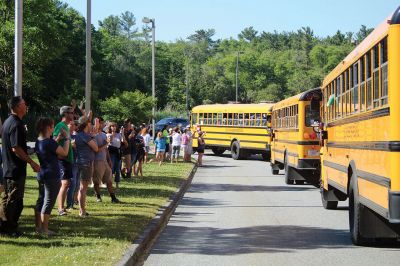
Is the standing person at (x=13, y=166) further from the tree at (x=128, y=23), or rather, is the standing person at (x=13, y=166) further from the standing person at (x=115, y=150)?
the tree at (x=128, y=23)

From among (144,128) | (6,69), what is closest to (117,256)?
(144,128)

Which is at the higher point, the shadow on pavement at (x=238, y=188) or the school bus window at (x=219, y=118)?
the school bus window at (x=219, y=118)

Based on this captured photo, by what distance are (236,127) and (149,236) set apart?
26.8 m

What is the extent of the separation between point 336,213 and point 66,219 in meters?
5.70

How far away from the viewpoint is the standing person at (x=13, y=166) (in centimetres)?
939

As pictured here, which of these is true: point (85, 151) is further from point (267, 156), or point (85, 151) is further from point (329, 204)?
point (267, 156)

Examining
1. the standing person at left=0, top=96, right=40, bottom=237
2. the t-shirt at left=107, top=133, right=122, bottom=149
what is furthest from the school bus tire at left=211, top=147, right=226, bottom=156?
the standing person at left=0, top=96, right=40, bottom=237

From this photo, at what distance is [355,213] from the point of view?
9539 mm

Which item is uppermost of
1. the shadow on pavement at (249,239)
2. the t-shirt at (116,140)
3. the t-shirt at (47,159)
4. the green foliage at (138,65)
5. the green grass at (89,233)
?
the green foliage at (138,65)

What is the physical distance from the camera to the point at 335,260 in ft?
29.3

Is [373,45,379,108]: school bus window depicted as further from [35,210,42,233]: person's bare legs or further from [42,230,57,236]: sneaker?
[35,210,42,233]: person's bare legs

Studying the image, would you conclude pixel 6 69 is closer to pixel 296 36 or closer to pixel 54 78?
pixel 54 78

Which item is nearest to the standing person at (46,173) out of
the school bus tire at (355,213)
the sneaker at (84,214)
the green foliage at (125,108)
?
the sneaker at (84,214)

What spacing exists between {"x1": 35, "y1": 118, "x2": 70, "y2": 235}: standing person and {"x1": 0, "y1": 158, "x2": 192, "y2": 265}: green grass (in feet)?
0.85
